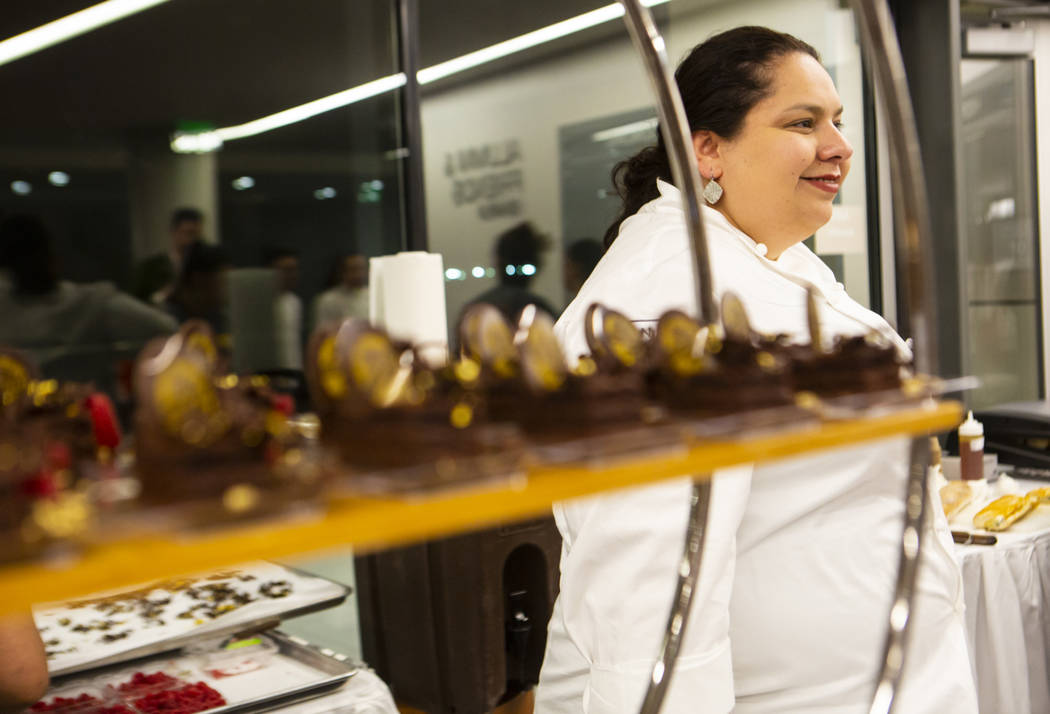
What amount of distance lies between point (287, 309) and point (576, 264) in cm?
127

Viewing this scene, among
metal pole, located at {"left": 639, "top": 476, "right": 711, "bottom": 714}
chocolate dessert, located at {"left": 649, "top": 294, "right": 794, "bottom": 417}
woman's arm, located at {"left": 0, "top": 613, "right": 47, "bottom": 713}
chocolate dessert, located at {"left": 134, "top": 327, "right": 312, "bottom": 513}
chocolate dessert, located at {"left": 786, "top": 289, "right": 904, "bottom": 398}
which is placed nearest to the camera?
chocolate dessert, located at {"left": 134, "top": 327, "right": 312, "bottom": 513}

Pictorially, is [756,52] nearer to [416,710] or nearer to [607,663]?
[607,663]

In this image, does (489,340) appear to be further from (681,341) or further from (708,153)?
(708,153)

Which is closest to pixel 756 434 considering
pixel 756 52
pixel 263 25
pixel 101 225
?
pixel 756 52

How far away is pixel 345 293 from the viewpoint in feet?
12.6

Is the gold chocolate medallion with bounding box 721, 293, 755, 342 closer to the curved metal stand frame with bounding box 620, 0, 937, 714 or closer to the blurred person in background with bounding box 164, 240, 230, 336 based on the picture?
the curved metal stand frame with bounding box 620, 0, 937, 714

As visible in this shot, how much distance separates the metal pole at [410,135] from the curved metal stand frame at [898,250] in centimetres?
248

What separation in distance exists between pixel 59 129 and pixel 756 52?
215cm

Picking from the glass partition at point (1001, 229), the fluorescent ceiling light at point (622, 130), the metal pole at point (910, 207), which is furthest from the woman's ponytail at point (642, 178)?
the glass partition at point (1001, 229)

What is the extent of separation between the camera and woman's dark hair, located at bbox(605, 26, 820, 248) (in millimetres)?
1900

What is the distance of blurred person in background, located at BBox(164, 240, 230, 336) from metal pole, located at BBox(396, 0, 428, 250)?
732mm

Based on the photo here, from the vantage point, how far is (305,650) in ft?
8.25

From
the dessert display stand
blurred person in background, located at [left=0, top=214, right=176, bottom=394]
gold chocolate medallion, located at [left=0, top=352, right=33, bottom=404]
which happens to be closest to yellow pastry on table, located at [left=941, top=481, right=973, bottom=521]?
the dessert display stand

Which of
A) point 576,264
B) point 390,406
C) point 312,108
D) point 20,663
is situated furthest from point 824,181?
point 576,264
